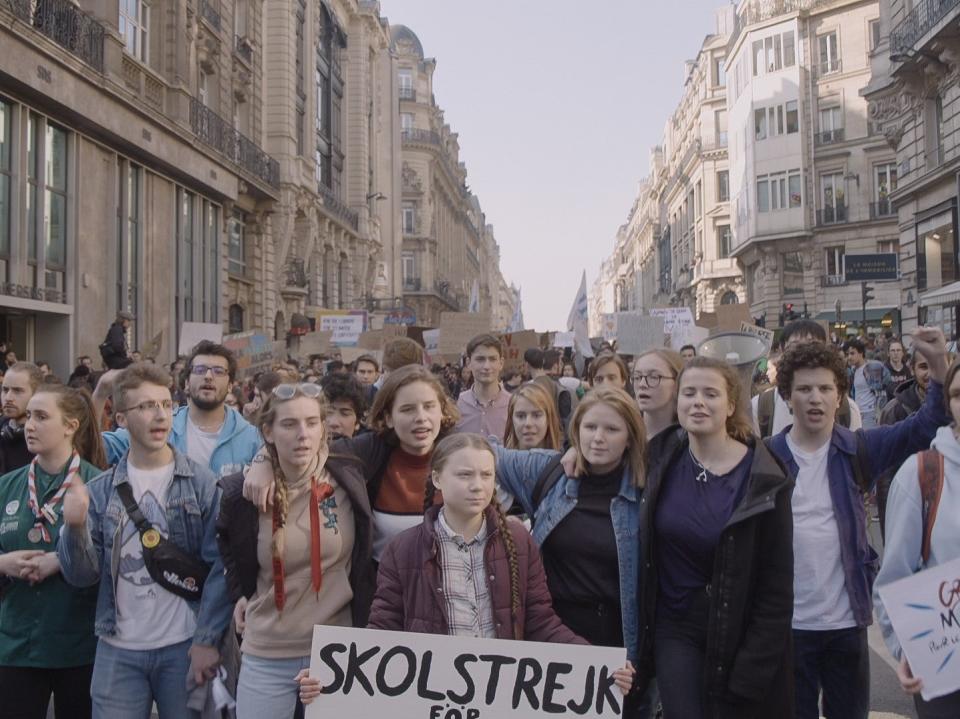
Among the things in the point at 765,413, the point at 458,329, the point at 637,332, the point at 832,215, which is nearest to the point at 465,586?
the point at 765,413

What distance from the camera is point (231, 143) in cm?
2522

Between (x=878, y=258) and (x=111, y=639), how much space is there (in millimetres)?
22337

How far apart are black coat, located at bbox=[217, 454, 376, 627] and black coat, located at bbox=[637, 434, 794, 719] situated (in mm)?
1290

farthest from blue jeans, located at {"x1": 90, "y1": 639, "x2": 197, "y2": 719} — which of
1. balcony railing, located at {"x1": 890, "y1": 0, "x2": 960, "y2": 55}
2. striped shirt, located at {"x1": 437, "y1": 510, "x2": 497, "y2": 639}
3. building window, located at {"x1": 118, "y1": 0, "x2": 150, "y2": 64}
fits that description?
balcony railing, located at {"x1": 890, "y1": 0, "x2": 960, "y2": 55}

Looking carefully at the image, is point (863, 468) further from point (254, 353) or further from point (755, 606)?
point (254, 353)

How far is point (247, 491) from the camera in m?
3.30

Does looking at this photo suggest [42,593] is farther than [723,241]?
No

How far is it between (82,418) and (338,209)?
37.7 metres

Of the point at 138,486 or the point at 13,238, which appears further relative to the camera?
the point at 13,238

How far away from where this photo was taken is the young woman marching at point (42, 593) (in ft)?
11.6

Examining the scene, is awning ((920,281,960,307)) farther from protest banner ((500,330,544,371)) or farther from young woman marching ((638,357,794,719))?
young woman marching ((638,357,794,719))

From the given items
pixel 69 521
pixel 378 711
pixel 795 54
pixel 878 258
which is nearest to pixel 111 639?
pixel 69 521

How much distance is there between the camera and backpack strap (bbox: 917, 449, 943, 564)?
10.0ft

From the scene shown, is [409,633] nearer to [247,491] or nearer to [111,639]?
[247,491]
